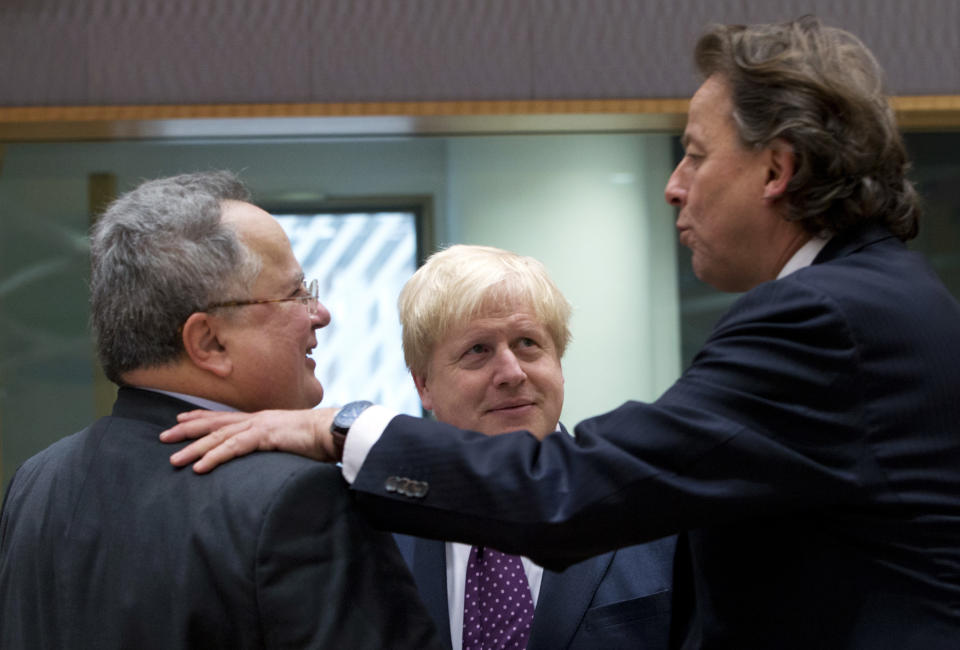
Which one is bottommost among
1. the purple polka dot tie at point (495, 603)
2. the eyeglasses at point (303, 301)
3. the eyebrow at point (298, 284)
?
the purple polka dot tie at point (495, 603)

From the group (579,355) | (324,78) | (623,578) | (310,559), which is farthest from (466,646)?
(324,78)

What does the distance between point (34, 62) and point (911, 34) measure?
10.5ft

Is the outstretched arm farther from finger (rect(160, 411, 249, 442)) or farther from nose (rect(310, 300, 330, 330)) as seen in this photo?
nose (rect(310, 300, 330, 330))

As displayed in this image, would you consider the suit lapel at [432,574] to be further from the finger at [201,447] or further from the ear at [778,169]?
the ear at [778,169]

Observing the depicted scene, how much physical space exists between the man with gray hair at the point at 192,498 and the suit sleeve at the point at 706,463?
→ 0.13 m

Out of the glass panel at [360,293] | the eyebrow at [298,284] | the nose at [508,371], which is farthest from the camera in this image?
the glass panel at [360,293]

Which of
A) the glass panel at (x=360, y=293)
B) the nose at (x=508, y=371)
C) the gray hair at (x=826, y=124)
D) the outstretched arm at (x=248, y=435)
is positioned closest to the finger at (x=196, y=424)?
the outstretched arm at (x=248, y=435)

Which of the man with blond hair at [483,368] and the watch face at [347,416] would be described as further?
the man with blond hair at [483,368]

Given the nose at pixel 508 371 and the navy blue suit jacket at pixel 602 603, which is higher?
the nose at pixel 508 371

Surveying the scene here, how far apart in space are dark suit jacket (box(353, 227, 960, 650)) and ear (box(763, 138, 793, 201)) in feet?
0.56

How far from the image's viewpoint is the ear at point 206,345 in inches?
61.6

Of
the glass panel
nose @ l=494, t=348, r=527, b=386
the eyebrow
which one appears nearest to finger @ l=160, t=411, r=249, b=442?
the eyebrow

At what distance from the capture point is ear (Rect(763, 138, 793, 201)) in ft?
5.37

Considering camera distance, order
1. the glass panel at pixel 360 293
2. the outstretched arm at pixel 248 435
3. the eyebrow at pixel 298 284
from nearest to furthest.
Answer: the outstretched arm at pixel 248 435
the eyebrow at pixel 298 284
the glass panel at pixel 360 293
